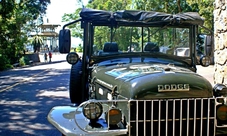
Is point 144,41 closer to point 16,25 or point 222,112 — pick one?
point 222,112

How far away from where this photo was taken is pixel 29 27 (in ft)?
125

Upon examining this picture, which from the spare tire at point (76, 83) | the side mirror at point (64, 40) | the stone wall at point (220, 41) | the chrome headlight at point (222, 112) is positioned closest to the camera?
the chrome headlight at point (222, 112)

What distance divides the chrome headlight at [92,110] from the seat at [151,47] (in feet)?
6.37

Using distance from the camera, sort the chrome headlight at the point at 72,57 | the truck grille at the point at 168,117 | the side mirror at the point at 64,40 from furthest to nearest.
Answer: the chrome headlight at the point at 72,57
the side mirror at the point at 64,40
the truck grille at the point at 168,117

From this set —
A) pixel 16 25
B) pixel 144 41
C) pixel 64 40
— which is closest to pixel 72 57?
pixel 64 40

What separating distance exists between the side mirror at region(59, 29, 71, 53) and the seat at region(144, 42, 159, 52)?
1319 millimetres

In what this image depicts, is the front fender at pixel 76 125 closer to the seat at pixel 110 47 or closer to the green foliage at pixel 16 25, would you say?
the seat at pixel 110 47

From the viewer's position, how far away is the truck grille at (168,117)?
12.4 ft

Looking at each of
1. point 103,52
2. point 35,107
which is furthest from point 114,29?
point 35,107

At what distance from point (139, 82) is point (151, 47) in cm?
191

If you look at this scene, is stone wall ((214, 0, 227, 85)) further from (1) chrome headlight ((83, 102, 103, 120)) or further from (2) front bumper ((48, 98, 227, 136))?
(1) chrome headlight ((83, 102, 103, 120))

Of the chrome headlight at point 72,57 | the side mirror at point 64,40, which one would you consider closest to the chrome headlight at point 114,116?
the side mirror at point 64,40

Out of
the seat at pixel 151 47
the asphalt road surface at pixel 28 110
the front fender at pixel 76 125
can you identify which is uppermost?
the seat at pixel 151 47

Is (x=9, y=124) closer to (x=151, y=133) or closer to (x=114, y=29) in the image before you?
(x=114, y=29)
